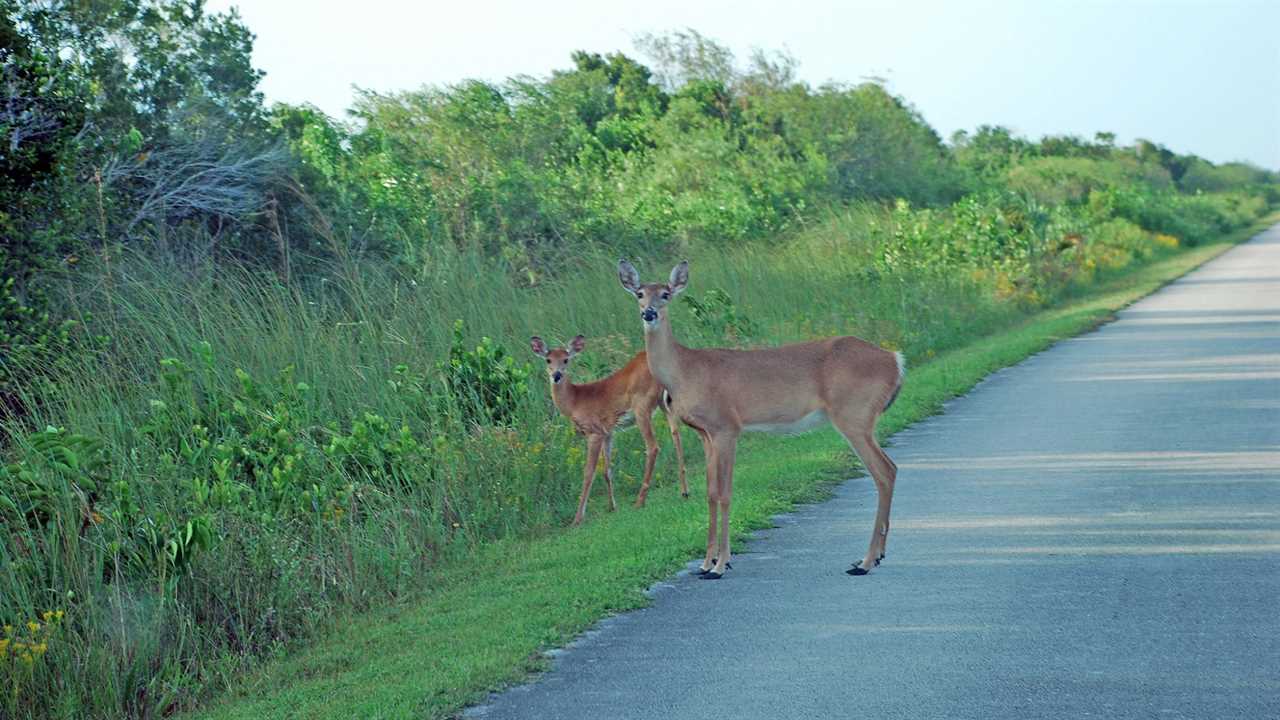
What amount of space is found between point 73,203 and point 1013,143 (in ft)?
219

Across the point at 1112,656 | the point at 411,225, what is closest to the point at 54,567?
the point at 1112,656

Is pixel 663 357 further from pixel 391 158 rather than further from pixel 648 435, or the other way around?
pixel 391 158

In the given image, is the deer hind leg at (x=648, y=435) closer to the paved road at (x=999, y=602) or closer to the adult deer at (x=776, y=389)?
the paved road at (x=999, y=602)

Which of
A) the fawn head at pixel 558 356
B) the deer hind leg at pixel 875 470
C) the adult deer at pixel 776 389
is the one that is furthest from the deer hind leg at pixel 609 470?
the deer hind leg at pixel 875 470

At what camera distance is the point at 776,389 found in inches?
380

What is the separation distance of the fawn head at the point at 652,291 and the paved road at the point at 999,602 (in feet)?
5.07

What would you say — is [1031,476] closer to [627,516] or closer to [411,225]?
[627,516]

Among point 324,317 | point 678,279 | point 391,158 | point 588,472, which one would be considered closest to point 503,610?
point 678,279

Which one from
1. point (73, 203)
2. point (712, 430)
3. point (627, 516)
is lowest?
point (627, 516)

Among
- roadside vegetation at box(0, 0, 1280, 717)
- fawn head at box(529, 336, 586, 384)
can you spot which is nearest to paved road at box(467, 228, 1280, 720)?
roadside vegetation at box(0, 0, 1280, 717)

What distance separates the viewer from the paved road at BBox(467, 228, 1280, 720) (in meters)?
6.53

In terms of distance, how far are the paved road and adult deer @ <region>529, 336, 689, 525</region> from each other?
1495 millimetres

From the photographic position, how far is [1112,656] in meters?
7.00

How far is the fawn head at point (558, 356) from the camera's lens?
500 inches
